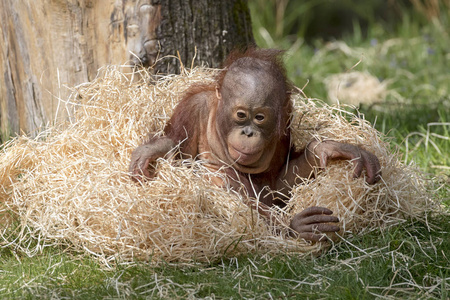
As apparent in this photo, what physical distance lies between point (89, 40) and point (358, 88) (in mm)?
2720

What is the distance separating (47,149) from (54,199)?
1.38ft

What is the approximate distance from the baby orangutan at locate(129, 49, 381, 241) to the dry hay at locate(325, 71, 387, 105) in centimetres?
221

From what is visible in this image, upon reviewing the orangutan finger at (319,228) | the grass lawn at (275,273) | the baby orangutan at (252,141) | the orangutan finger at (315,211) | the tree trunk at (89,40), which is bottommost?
the grass lawn at (275,273)

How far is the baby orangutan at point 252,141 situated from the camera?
8.56 feet

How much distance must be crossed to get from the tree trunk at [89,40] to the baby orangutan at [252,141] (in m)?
0.53

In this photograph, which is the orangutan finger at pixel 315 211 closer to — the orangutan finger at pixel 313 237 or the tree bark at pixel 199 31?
the orangutan finger at pixel 313 237

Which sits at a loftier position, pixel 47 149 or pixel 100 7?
pixel 100 7

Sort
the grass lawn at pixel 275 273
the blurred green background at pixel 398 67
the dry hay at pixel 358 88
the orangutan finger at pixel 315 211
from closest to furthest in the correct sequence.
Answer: the grass lawn at pixel 275 273
the orangutan finger at pixel 315 211
the blurred green background at pixel 398 67
the dry hay at pixel 358 88

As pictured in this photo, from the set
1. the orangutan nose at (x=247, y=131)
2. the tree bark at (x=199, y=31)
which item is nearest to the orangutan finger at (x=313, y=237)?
the orangutan nose at (x=247, y=131)

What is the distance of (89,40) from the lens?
3359mm

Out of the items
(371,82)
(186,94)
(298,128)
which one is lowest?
(371,82)

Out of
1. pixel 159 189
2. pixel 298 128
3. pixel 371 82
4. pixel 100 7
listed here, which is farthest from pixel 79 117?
pixel 371 82

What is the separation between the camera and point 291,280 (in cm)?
221

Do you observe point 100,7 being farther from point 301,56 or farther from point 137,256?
point 301,56
